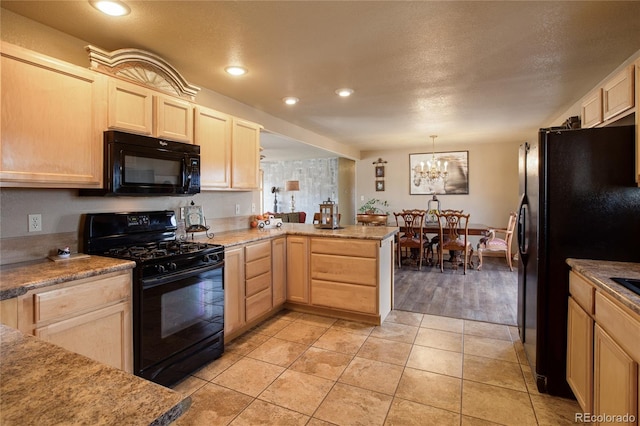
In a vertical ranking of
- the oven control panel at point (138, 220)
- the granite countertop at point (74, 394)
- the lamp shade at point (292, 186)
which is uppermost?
the lamp shade at point (292, 186)

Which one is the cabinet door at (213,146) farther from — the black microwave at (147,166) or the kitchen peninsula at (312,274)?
the kitchen peninsula at (312,274)

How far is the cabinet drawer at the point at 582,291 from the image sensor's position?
1.70 meters

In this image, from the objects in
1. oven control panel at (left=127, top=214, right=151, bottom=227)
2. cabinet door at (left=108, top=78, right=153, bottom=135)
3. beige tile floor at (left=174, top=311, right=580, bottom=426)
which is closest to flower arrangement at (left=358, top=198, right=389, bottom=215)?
beige tile floor at (left=174, top=311, right=580, bottom=426)

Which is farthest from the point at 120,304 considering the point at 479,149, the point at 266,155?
the point at 479,149

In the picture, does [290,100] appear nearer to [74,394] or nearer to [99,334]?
[99,334]

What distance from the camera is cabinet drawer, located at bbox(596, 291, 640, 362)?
128 cm

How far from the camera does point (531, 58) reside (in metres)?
2.56

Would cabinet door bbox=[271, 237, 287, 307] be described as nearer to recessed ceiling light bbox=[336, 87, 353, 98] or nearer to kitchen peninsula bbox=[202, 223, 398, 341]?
kitchen peninsula bbox=[202, 223, 398, 341]

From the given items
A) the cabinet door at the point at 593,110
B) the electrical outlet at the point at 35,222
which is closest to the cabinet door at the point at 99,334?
the electrical outlet at the point at 35,222

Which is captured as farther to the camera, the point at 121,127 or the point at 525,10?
the point at 121,127

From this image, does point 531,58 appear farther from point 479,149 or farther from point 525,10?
point 479,149

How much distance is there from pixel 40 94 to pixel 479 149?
6882 mm

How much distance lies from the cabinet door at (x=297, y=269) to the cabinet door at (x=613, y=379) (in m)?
2.42

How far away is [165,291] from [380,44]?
222 cm
